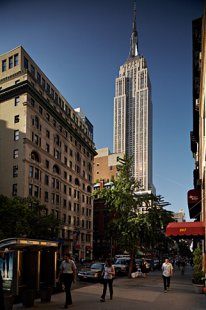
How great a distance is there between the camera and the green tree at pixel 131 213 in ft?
109

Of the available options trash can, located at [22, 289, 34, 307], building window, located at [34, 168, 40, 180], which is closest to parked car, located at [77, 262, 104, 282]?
trash can, located at [22, 289, 34, 307]

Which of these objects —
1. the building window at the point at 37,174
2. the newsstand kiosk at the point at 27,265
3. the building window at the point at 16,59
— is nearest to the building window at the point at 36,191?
the building window at the point at 37,174

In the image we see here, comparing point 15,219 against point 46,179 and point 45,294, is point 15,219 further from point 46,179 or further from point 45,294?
point 45,294

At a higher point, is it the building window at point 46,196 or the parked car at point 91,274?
the building window at point 46,196

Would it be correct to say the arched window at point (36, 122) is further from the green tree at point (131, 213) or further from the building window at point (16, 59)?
the green tree at point (131, 213)

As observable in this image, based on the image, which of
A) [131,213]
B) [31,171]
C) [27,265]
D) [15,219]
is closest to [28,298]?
[27,265]

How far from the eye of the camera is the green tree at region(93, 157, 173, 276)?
33250 millimetres

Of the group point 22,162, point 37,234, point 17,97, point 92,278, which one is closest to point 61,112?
point 17,97

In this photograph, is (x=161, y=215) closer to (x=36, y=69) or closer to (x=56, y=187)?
(x=56, y=187)

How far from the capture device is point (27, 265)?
48.0ft

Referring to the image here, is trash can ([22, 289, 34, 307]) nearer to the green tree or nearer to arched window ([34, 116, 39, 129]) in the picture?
the green tree

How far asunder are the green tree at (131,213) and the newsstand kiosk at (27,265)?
18092mm

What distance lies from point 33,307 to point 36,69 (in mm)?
63818

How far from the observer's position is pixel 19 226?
1628 inches
